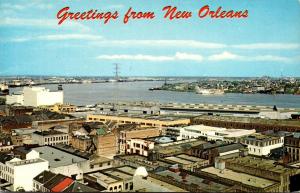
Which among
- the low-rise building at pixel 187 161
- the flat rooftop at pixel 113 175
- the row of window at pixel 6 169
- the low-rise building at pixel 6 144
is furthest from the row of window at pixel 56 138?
the low-rise building at pixel 187 161

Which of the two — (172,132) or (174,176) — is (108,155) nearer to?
(172,132)

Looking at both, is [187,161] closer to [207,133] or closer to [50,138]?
[207,133]

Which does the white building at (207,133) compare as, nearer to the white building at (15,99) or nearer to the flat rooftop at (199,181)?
the flat rooftop at (199,181)

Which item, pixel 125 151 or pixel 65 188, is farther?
pixel 125 151

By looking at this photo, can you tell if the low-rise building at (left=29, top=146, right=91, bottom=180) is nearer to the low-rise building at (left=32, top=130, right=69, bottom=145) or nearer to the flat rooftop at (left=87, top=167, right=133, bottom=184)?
the flat rooftop at (left=87, top=167, right=133, bottom=184)

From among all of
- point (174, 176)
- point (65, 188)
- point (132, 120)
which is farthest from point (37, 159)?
point (132, 120)

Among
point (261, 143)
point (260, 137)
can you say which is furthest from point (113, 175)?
point (260, 137)
